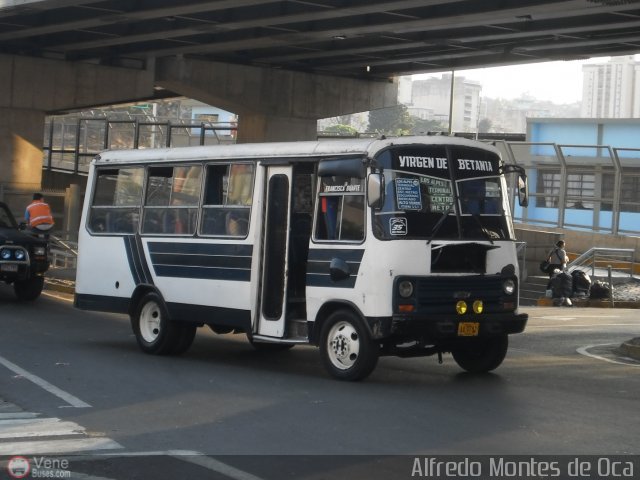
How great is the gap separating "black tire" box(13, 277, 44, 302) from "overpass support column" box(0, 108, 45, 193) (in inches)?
670

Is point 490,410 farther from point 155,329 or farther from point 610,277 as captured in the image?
point 610,277

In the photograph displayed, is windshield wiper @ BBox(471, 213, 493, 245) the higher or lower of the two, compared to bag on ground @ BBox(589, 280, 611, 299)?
higher

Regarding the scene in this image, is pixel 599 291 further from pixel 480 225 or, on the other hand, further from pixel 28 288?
pixel 480 225

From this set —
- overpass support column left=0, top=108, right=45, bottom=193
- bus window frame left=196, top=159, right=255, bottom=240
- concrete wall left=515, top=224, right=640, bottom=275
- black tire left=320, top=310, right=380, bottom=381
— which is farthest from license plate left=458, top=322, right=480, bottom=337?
overpass support column left=0, top=108, right=45, bottom=193

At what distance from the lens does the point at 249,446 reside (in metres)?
8.52

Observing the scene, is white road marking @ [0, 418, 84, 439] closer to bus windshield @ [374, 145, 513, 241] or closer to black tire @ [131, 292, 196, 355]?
bus windshield @ [374, 145, 513, 241]

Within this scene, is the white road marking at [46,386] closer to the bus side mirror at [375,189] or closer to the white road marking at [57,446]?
the white road marking at [57,446]

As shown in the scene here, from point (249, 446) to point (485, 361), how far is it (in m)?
4.78

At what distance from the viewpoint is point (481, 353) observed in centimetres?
1266

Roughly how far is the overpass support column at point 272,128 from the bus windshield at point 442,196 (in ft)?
88.3

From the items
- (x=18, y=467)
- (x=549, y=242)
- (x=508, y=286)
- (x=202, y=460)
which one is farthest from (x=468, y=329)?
(x=549, y=242)

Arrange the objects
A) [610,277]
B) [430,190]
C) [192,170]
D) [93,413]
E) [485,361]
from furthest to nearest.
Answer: [610,277] → [192,170] → [485,361] → [430,190] → [93,413]

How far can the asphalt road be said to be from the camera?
827cm

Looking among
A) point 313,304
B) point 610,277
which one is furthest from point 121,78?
point 313,304
